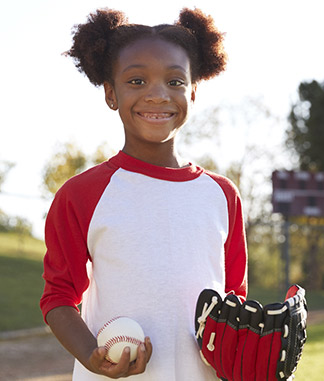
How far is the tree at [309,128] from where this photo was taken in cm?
2741

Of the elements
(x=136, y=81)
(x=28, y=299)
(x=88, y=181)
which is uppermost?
(x=136, y=81)

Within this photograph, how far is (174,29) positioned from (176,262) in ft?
2.54

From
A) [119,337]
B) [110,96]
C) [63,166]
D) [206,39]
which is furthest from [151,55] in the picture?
[63,166]

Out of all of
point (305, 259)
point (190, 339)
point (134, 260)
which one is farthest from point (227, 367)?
point (305, 259)

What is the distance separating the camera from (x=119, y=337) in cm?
162

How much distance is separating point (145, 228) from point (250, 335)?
436 millimetres

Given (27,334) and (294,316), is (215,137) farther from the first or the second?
(294,316)

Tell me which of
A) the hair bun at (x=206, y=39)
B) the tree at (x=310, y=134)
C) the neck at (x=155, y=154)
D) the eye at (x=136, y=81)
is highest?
the tree at (x=310, y=134)

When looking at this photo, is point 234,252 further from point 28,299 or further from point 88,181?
point 28,299

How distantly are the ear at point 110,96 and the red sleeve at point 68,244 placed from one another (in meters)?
0.31

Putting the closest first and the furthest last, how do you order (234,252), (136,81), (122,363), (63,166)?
(122,363) → (136,81) → (234,252) → (63,166)

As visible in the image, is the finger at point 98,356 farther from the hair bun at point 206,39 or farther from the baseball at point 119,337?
the hair bun at point 206,39

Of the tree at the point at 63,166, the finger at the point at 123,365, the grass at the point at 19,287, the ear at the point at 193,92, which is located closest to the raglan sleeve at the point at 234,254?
the ear at the point at 193,92

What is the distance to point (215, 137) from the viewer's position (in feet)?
94.7
